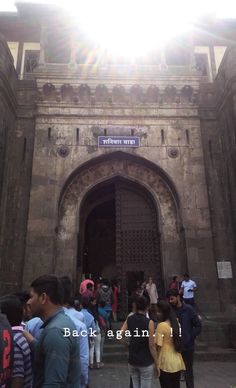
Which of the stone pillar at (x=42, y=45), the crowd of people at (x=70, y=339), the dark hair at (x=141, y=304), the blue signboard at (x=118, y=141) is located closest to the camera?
the crowd of people at (x=70, y=339)

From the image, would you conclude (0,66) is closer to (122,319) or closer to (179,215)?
(179,215)

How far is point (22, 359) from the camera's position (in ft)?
8.63

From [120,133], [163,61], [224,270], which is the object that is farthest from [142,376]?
[163,61]

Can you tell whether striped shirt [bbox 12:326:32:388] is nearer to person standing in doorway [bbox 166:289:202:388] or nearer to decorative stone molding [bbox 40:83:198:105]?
person standing in doorway [bbox 166:289:202:388]

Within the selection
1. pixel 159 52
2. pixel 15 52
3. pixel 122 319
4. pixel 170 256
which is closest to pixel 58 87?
pixel 15 52

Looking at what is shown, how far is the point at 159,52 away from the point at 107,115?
12.7 ft

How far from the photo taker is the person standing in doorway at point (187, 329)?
493 cm

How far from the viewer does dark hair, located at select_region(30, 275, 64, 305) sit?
A: 2.46 metres

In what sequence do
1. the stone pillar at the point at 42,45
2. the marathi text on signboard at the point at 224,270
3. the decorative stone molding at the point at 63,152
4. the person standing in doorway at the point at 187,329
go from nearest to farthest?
the person standing in doorway at the point at 187,329 < the marathi text on signboard at the point at 224,270 < the decorative stone molding at the point at 63,152 < the stone pillar at the point at 42,45

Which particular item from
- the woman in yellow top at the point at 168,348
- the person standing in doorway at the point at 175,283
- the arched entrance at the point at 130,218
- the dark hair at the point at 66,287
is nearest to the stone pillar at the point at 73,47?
the arched entrance at the point at 130,218

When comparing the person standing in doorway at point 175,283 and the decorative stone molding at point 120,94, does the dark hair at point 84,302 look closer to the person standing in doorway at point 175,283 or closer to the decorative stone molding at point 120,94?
the person standing in doorway at point 175,283

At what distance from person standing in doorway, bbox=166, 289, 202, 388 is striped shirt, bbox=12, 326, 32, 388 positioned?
280 centimetres

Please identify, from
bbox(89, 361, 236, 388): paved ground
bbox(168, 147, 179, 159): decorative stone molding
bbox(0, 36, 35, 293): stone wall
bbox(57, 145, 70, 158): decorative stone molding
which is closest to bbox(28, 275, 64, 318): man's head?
bbox(89, 361, 236, 388): paved ground

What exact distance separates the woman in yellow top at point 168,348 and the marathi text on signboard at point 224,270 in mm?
7476
